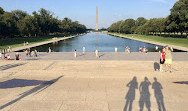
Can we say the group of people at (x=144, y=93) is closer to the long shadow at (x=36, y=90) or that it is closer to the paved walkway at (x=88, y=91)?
the paved walkway at (x=88, y=91)

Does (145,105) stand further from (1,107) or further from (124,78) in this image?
(1,107)

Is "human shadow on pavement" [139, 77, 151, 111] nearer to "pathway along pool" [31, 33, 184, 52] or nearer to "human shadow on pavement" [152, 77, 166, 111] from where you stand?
"human shadow on pavement" [152, 77, 166, 111]

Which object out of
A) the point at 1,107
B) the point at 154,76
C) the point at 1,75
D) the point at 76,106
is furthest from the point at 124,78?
the point at 1,75

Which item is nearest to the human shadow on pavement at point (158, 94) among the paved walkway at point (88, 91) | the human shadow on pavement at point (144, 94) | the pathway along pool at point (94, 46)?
the paved walkway at point (88, 91)

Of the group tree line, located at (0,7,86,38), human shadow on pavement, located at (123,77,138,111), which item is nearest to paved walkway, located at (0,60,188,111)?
human shadow on pavement, located at (123,77,138,111)

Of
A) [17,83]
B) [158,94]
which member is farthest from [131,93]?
[17,83]

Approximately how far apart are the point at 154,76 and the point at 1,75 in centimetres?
1180

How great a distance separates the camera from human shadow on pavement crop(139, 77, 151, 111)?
7469mm

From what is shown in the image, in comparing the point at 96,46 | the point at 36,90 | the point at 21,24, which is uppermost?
the point at 21,24

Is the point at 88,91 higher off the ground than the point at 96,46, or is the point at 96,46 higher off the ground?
the point at 96,46

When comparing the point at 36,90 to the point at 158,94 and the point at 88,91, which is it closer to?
the point at 88,91

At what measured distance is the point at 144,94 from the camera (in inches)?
339

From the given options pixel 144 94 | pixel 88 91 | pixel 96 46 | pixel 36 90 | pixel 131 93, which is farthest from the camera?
pixel 96 46

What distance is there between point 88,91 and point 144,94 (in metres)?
3.01
